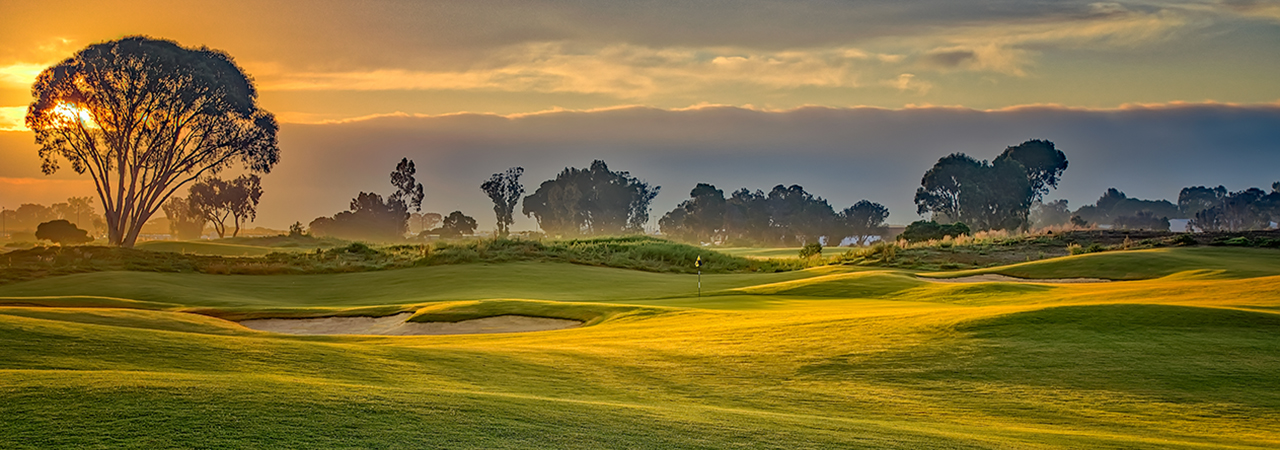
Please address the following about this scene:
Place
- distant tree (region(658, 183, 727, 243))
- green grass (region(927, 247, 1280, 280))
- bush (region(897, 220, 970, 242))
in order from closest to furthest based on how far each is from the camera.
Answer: green grass (region(927, 247, 1280, 280)), bush (region(897, 220, 970, 242)), distant tree (region(658, 183, 727, 243))

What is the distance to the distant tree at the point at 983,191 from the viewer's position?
352 ft

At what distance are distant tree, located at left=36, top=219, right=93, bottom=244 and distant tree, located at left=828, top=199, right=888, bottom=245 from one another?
338ft

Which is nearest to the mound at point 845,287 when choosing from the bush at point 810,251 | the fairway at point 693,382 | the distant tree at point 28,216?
the fairway at point 693,382

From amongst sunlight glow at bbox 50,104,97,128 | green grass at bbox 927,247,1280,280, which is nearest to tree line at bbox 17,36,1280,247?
sunlight glow at bbox 50,104,97,128

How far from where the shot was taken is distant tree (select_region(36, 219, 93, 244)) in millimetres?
67625

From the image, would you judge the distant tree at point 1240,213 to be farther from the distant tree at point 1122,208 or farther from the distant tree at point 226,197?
the distant tree at point 226,197

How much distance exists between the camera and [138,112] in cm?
5759

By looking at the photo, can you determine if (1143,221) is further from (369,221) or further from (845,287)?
(845,287)

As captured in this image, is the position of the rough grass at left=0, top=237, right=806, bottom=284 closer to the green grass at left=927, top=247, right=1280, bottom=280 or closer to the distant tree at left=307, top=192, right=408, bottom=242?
the green grass at left=927, top=247, right=1280, bottom=280

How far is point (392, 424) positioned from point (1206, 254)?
47226 mm

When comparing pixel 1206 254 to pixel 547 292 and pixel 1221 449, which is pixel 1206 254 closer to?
pixel 547 292

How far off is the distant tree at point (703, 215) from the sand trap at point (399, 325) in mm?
119865

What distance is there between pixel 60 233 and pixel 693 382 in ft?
241

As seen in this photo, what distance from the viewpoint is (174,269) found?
140 ft
